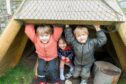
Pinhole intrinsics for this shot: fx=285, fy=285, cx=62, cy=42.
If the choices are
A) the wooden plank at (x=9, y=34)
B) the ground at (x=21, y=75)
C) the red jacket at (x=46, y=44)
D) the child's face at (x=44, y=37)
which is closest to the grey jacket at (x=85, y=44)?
the red jacket at (x=46, y=44)

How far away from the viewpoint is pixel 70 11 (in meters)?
3.25

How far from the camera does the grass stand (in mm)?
3672

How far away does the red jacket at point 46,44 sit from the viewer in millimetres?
3309

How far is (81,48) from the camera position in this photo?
332 centimetres

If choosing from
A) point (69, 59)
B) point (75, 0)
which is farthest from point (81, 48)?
point (75, 0)

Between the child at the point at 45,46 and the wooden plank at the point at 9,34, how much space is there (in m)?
0.14

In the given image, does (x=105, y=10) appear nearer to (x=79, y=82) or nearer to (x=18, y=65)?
(x=79, y=82)

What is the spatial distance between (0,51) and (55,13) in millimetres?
766

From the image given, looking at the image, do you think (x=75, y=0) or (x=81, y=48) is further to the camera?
(x=75, y=0)

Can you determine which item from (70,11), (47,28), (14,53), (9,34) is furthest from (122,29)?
(14,53)

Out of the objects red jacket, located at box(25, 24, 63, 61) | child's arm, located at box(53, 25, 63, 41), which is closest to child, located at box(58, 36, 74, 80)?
red jacket, located at box(25, 24, 63, 61)

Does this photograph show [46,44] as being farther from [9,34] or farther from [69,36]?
[9,34]

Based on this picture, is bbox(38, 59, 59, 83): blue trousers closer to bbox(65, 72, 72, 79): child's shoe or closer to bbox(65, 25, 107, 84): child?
bbox(65, 72, 72, 79): child's shoe

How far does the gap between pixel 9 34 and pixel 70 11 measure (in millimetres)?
740
